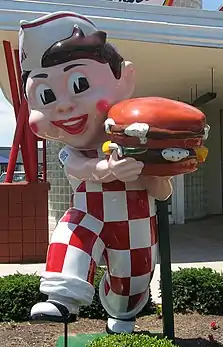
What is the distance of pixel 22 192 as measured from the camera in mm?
7934

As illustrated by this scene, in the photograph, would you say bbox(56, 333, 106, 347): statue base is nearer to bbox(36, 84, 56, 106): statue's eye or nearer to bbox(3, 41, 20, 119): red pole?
bbox(36, 84, 56, 106): statue's eye

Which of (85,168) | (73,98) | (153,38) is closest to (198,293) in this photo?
(85,168)

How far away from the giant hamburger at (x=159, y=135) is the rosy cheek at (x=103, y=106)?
225 millimetres

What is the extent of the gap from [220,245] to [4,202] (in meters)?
4.00

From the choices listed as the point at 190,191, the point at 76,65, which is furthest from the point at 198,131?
the point at 190,191

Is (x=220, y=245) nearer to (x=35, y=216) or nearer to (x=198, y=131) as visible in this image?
(x=35, y=216)

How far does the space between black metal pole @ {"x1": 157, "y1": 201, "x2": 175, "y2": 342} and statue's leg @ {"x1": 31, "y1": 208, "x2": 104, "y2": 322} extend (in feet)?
1.73

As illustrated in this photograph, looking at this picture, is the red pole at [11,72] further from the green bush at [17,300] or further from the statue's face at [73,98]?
A: the statue's face at [73,98]

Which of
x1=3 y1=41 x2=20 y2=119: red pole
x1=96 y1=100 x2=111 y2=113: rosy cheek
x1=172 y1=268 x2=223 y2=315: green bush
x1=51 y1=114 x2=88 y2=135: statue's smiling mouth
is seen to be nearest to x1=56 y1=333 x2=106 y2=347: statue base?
x1=172 y1=268 x2=223 y2=315: green bush

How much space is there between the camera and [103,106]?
3.48 meters

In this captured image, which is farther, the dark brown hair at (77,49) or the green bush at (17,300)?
the green bush at (17,300)

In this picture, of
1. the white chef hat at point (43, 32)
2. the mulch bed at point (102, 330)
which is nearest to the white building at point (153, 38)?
the mulch bed at point (102, 330)

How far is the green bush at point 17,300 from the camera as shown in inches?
208

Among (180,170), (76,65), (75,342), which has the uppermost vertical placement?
(76,65)
